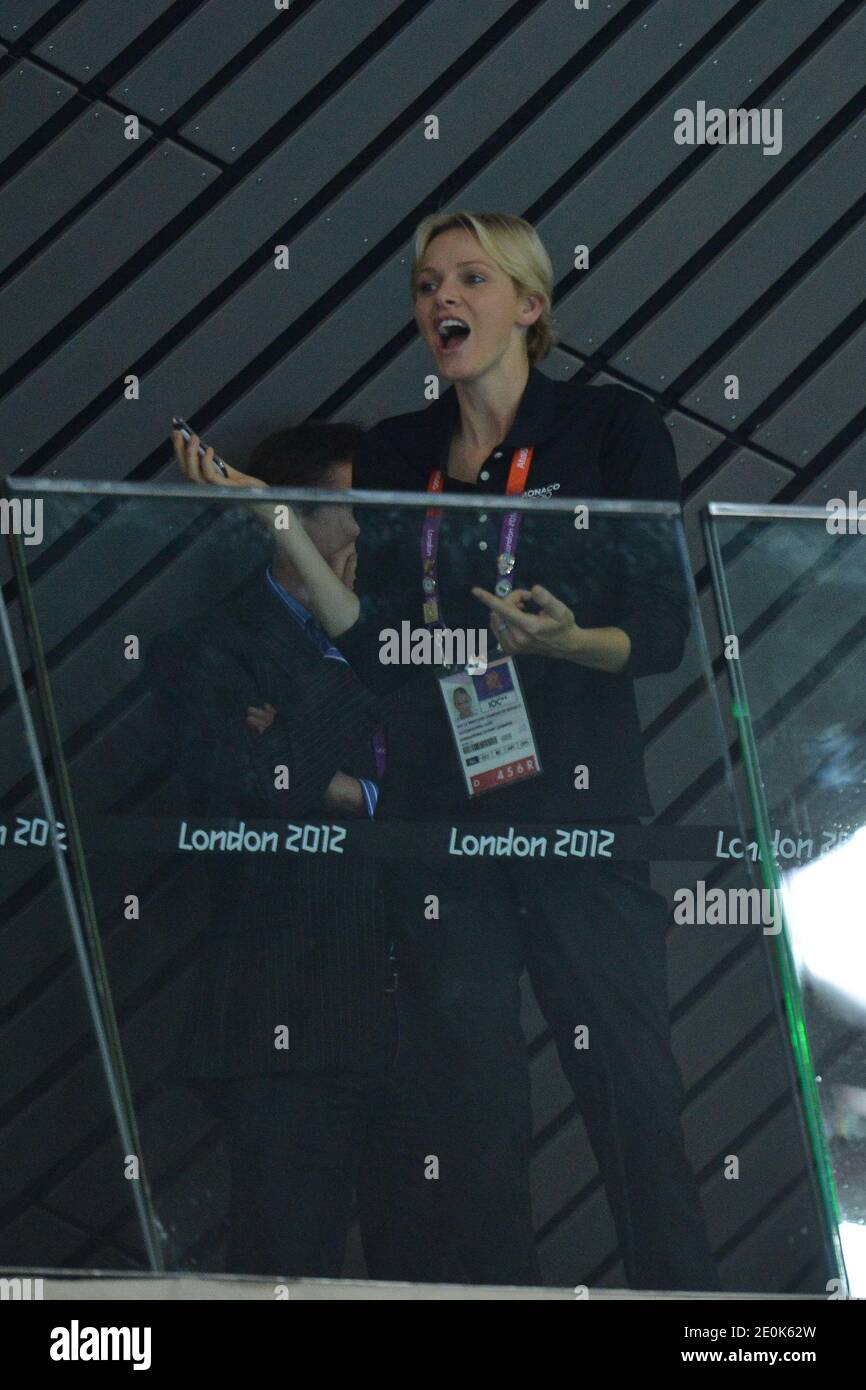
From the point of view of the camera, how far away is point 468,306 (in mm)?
2799

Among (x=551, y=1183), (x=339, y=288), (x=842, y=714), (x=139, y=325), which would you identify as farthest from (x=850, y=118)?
(x=551, y=1183)

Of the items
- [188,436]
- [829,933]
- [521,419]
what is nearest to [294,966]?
[829,933]

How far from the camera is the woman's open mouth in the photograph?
2777 millimetres

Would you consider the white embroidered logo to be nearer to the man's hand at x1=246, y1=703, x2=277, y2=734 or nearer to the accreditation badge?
the accreditation badge

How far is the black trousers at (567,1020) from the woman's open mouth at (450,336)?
3.10 ft

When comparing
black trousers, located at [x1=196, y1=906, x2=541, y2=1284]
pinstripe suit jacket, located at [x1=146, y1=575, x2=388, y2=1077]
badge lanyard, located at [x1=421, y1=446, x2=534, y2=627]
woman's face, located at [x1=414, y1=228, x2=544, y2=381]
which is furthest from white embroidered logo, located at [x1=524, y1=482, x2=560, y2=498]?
black trousers, located at [x1=196, y1=906, x2=541, y2=1284]

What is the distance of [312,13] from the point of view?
3.72 meters

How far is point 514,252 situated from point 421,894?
3.72ft

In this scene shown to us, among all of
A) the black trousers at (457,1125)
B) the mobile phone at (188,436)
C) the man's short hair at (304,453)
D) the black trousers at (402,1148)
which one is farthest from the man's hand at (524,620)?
the man's short hair at (304,453)

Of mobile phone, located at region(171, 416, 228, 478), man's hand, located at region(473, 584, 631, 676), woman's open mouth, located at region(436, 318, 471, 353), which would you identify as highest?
woman's open mouth, located at region(436, 318, 471, 353)

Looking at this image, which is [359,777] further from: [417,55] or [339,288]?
[417,55]

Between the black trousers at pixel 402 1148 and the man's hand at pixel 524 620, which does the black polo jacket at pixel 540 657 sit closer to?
the man's hand at pixel 524 620

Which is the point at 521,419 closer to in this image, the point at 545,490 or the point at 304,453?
the point at 545,490

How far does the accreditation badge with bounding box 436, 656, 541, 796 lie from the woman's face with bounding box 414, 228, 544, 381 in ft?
2.44
